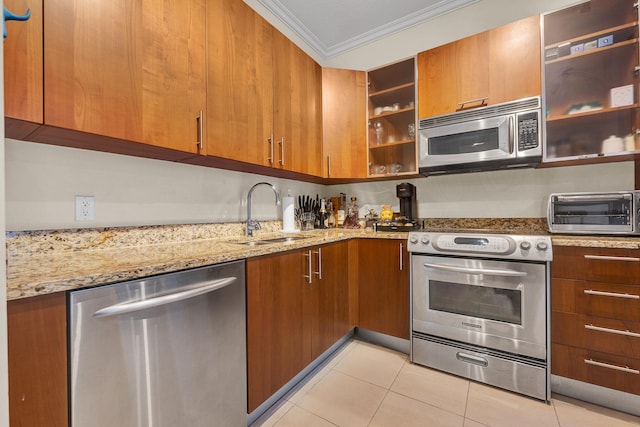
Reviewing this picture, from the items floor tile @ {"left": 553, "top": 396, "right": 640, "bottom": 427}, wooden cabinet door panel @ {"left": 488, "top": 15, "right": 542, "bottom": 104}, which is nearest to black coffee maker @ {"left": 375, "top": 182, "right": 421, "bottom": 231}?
wooden cabinet door panel @ {"left": 488, "top": 15, "right": 542, "bottom": 104}

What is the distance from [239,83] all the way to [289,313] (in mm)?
1368

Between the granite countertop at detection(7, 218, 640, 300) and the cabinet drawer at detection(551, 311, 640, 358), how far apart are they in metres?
0.40

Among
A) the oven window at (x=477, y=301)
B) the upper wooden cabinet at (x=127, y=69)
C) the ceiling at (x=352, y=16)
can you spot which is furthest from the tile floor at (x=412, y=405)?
the ceiling at (x=352, y=16)

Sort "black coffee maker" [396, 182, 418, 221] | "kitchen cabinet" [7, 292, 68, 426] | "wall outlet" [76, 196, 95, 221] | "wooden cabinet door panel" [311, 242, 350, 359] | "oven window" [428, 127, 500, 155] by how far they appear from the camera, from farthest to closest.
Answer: "black coffee maker" [396, 182, 418, 221], "oven window" [428, 127, 500, 155], "wooden cabinet door panel" [311, 242, 350, 359], "wall outlet" [76, 196, 95, 221], "kitchen cabinet" [7, 292, 68, 426]

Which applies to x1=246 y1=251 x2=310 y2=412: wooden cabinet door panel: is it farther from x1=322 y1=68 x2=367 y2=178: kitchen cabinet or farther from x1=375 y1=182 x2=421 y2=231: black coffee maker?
x1=322 y1=68 x2=367 y2=178: kitchen cabinet

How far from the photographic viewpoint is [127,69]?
1069 mm

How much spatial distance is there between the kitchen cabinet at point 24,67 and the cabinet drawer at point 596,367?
257cm

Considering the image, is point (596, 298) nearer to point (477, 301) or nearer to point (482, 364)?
point (477, 301)

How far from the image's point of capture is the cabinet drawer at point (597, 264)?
1.29 metres

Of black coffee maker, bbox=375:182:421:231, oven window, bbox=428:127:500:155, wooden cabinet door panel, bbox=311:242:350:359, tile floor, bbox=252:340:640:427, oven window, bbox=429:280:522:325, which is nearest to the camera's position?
tile floor, bbox=252:340:640:427

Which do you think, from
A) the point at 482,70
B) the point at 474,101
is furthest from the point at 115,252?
the point at 482,70

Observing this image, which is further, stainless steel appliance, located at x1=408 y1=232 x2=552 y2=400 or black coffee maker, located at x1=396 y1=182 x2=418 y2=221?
black coffee maker, located at x1=396 y1=182 x2=418 y2=221

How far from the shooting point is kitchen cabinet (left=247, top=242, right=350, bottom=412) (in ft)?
4.09

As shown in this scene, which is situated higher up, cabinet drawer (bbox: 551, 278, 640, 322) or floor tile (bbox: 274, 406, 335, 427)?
cabinet drawer (bbox: 551, 278, 640, 322)
